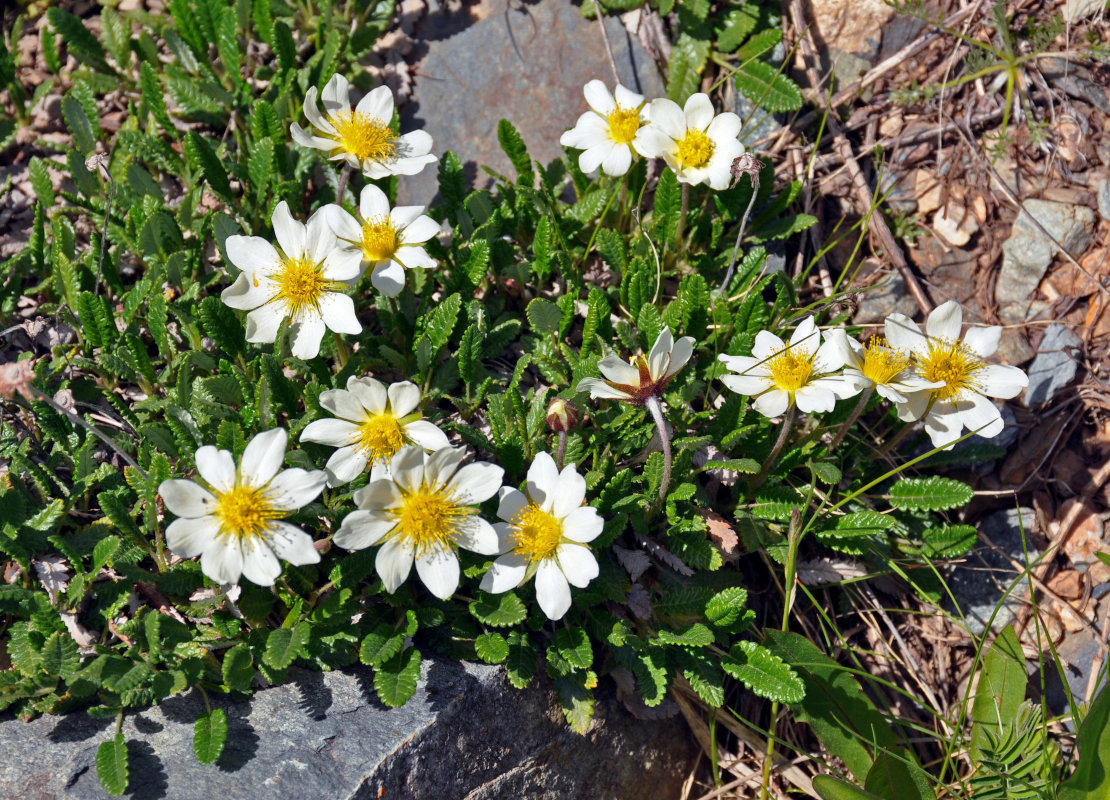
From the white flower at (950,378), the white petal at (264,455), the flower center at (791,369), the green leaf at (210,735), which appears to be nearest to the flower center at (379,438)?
the white petal at (264,455)

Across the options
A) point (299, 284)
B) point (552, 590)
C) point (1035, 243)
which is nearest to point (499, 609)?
point (552, 590)

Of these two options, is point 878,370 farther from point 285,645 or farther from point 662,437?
point 285,645

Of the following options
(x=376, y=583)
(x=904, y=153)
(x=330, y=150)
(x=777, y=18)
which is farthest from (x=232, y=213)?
(x=904, y=153)

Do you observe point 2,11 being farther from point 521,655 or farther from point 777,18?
point 521,655

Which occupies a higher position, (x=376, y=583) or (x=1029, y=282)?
(x=1029, y=282)

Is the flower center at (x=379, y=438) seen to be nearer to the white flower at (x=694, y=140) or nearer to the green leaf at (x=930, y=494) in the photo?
the white flower at (x=694, y=140)

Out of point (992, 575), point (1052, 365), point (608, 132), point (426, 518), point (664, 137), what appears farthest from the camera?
point (1052, 365)
